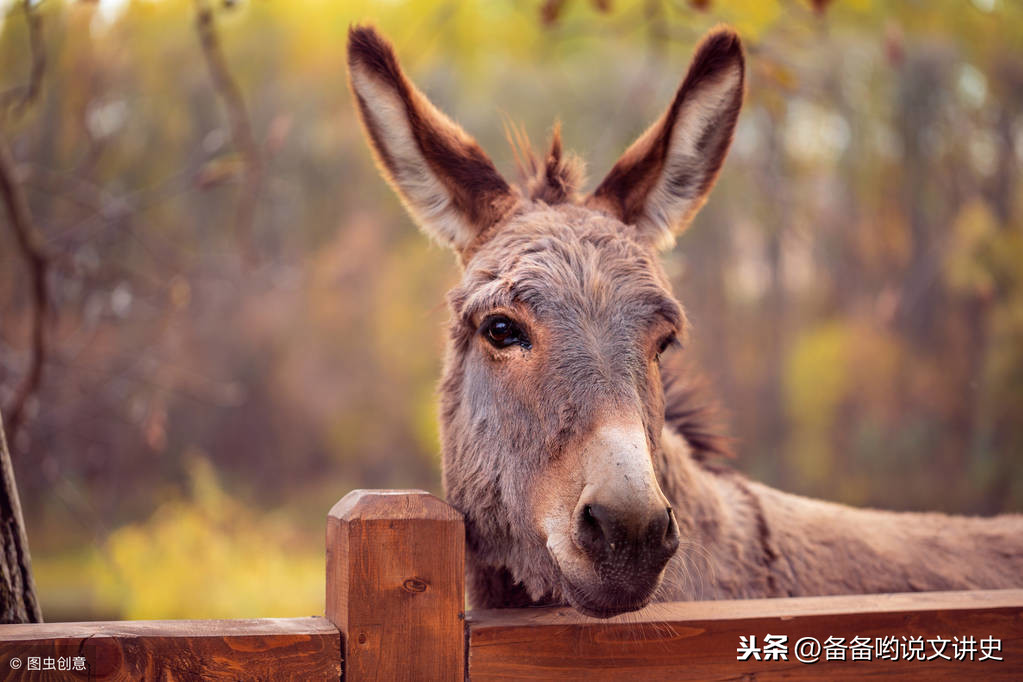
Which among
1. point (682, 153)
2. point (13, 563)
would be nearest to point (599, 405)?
point (682, 153)

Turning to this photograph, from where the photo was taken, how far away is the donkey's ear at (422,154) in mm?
2320

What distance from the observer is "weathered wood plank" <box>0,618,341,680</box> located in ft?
4.65

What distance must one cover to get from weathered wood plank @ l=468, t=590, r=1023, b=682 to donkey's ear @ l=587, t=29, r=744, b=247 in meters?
1.12

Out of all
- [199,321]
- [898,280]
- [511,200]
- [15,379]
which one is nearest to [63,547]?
[199,321]

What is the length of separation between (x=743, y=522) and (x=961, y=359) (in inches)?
681

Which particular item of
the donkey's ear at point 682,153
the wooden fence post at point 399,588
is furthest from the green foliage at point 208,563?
the wooden fence post at point 399,588

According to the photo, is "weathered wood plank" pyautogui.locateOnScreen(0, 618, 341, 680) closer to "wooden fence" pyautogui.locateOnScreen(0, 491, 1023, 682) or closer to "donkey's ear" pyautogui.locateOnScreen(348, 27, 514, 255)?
"wooden fence" pyautogui.locateOnScreen(0, 491, 1023, 682)

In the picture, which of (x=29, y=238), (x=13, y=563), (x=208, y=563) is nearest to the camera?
(x=13, y=563)

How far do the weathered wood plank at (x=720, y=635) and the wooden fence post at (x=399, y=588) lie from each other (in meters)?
0.07

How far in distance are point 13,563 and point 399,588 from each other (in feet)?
3.02

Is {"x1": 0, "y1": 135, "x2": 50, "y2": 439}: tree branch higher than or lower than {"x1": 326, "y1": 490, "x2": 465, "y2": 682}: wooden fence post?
higher

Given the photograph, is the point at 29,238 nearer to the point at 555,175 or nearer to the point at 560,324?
the point at 555,175

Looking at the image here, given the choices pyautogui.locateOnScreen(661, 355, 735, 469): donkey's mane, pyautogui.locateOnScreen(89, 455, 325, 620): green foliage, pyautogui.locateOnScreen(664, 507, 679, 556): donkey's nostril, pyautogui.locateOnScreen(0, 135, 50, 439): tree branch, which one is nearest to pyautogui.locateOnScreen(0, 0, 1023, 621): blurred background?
pyautogui.locateOnScreen(89, 455, 325, 620): green foliage

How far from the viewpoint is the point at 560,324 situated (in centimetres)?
194
